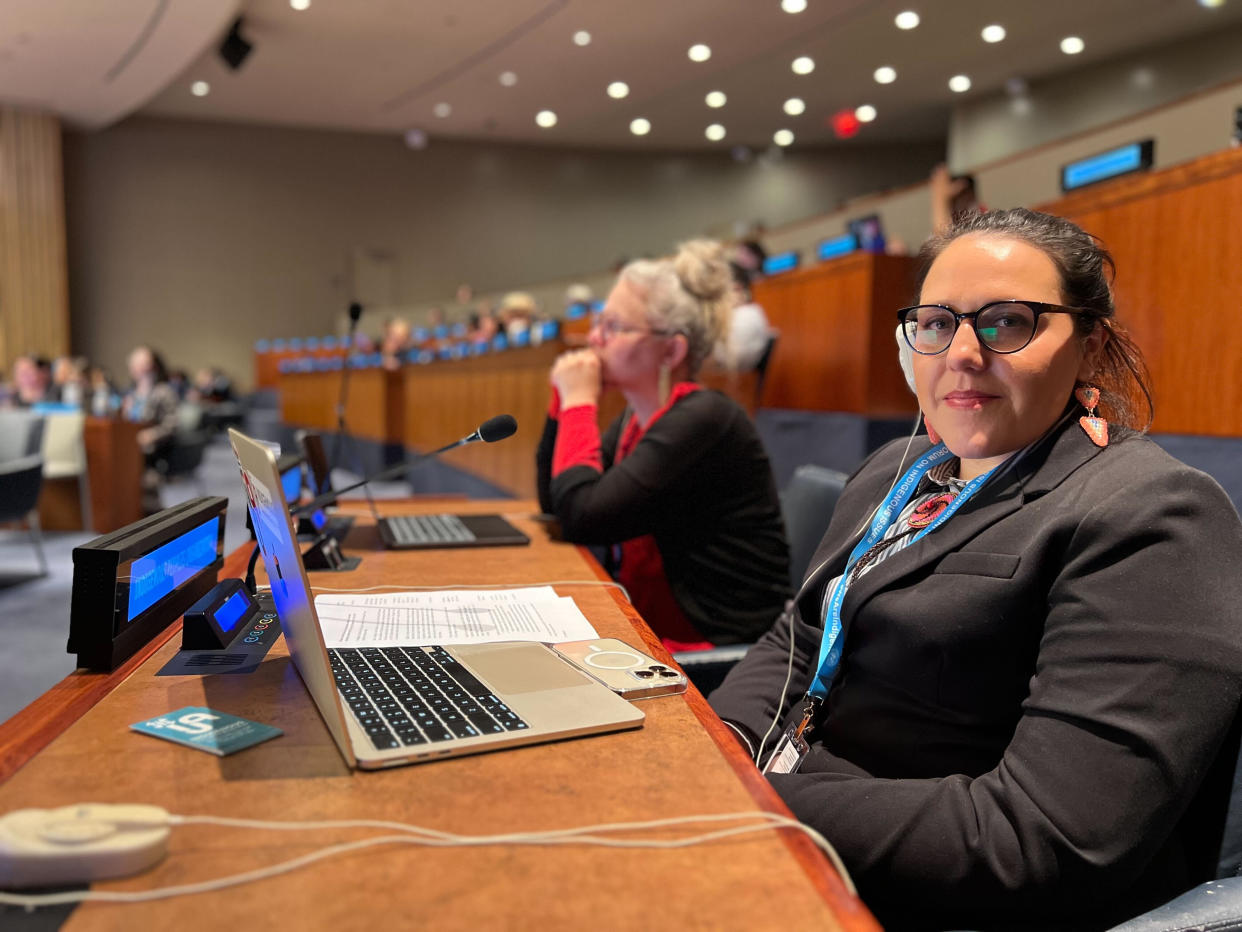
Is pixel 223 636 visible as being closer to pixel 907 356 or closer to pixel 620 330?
pixel 907 356

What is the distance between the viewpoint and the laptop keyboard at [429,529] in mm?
1791

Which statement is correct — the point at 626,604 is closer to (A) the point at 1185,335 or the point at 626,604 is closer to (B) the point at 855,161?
(A) the point at 1185,335

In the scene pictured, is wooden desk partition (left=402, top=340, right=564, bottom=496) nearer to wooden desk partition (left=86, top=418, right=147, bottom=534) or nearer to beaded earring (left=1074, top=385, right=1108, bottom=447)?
wooden desk partition (left=86, top=418, right=147, bottom=534)

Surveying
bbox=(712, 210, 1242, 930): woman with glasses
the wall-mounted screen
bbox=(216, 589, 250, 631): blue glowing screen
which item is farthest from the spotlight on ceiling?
bbox=(712, 210, 1242, 930): woman with glasses

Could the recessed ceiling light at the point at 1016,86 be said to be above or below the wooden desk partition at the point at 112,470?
above

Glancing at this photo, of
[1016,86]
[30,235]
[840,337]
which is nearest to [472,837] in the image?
[840,337]

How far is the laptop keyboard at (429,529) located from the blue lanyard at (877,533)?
0.89m

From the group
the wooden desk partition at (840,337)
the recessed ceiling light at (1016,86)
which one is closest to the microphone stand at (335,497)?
the wooden desk partition at (840,337)

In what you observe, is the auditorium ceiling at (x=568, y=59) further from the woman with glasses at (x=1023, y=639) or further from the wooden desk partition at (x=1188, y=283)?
the woman with glasses at (x=1023, y=639)

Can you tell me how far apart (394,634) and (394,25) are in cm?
909

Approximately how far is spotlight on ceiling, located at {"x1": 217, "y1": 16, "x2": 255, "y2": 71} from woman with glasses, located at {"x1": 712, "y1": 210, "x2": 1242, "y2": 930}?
31.4 ft

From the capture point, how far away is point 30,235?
11570 millimetres

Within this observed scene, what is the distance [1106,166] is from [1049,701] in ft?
11.5

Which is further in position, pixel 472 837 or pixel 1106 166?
pixel 1106 166
